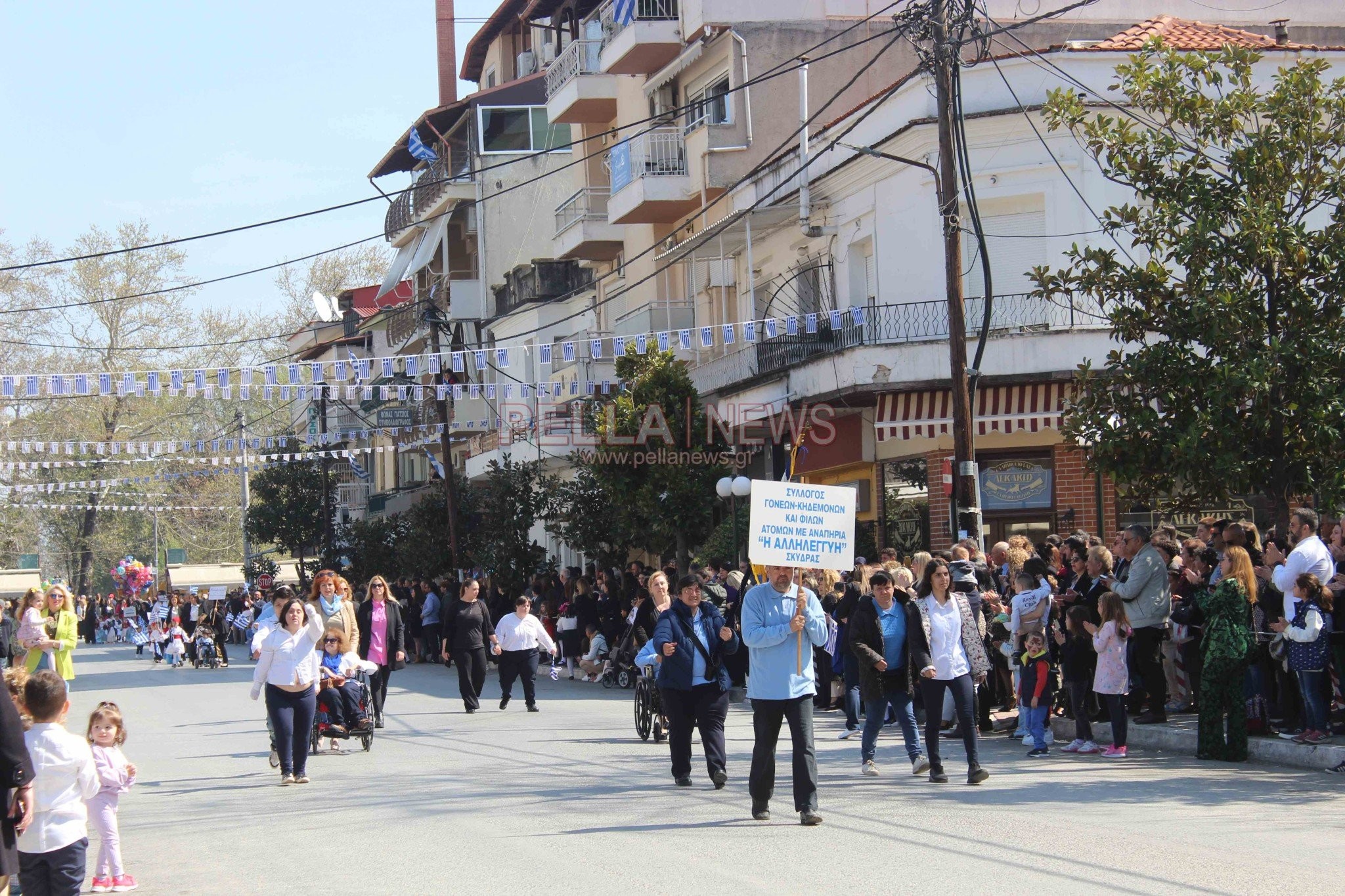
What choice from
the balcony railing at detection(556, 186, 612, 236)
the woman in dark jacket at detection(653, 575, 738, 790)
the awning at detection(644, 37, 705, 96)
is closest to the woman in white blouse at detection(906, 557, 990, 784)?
the woman in dark jacket at detection(653, 575, 738, 790)

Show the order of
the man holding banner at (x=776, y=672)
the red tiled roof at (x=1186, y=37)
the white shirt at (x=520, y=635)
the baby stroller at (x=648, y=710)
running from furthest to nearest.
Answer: the red tiled roof at (x=1186, y=37), the white shirt at (x=520, y=635), the baby stroller at (x=648, y=710), the man holding banner at (x=776, y=672)

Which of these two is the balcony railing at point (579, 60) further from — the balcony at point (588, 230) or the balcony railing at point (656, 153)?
the balcony railing at point (656, 153)

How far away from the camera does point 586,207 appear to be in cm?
3853

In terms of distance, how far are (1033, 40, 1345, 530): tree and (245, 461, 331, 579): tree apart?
47.4 meters

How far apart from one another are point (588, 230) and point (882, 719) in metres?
26.4

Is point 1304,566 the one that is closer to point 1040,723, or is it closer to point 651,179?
point 1040,723

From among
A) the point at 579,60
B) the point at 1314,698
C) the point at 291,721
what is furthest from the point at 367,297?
the point at 1314,698

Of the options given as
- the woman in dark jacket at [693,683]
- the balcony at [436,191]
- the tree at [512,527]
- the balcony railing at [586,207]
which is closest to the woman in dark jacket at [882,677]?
the woman in dark jacket at [693,683]

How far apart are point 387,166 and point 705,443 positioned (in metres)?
32.2

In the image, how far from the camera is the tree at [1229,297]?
1426 cm

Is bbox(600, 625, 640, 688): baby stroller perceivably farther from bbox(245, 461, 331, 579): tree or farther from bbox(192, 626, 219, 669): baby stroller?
bbox(245, 461, 331, 579): tree

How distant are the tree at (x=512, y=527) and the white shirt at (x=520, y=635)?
49.3 ft

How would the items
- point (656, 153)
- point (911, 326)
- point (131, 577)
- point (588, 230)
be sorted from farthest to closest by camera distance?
1. point (131, 577)
2. point (588, 230)
3. point (656, 153)
4. point (911, 326)

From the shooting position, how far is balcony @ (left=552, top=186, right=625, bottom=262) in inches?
1485
